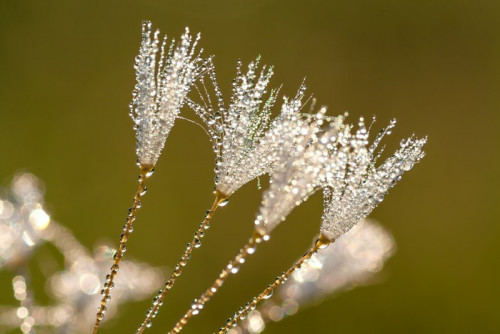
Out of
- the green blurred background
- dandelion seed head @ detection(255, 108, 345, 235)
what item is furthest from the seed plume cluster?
the green blurred background

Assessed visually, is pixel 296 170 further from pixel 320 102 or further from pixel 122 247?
pixel 320 102

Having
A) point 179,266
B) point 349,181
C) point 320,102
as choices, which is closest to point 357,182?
point 349,181

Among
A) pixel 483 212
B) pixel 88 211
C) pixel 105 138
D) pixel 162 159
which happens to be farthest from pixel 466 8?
pixel 88 211

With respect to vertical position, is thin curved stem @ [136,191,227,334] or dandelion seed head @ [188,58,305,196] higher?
dandelion seed head @ [188,58,305,196]

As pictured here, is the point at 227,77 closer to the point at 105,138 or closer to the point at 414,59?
the point at 105,138

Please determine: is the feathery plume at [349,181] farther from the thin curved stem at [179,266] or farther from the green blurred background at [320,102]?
the green blurred background at [320,102]

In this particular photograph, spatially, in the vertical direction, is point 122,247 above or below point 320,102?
below

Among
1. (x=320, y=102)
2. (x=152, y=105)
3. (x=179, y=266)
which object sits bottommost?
(x=179, y=266)

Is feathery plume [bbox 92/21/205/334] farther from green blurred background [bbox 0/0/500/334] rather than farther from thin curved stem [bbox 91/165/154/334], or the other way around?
green blurred background [bbox 0/0/500/334]
